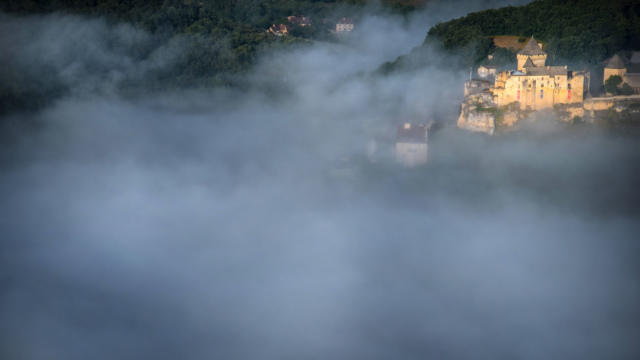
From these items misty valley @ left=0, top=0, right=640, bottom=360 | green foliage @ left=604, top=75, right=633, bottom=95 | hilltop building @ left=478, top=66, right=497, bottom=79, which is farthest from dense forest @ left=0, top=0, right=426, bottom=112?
green foliage @ left=604, top=75, right=633, bottom=95

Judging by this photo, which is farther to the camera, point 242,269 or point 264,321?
point 242,269

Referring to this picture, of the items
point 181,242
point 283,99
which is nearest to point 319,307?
point 181,242

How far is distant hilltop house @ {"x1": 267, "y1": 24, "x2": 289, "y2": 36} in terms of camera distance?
5778 centimetres

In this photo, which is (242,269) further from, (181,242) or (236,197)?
(236,197)

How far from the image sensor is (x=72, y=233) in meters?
34.8

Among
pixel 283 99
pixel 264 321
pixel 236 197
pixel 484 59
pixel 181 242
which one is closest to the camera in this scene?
pixel 264 321

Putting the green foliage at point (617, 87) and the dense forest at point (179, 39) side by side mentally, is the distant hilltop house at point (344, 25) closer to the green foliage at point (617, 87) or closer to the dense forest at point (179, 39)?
the dense forest at point (179, 39)

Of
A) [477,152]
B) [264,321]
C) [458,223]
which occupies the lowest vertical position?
[264,321]

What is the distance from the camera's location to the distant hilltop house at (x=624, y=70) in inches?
1161

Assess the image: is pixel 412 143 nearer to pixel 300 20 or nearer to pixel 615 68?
pixel 615 68

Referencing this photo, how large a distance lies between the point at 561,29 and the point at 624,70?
741 cm

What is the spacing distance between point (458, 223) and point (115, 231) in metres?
16.0

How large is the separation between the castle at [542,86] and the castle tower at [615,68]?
1.55 metres

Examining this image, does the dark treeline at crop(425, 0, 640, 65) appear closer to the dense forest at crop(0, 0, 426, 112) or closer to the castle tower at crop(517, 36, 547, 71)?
the castle tower at crop(517, 36, 547, 71)
